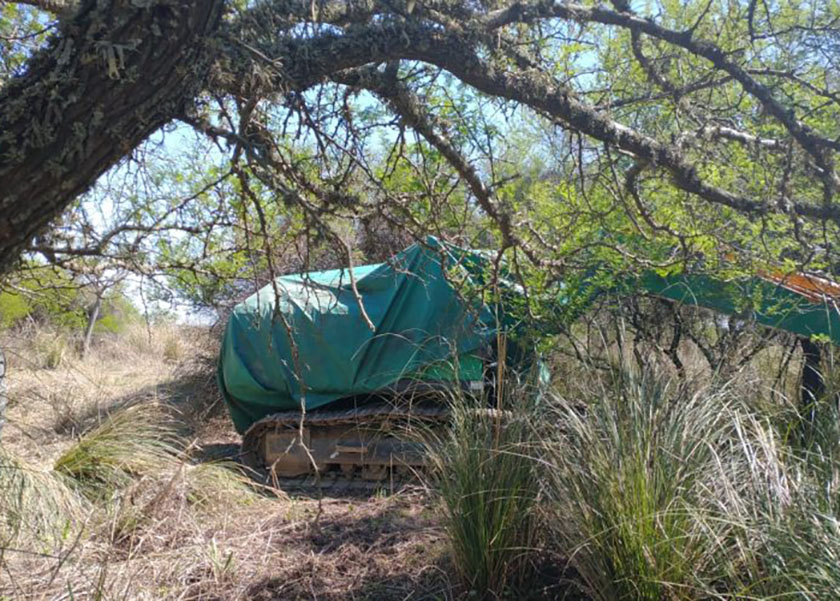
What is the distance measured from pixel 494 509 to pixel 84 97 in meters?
2.70

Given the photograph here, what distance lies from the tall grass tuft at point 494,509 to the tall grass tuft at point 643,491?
0.27 meters

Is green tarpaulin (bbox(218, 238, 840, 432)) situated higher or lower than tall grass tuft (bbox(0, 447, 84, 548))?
higher

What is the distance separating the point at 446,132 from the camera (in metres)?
3.36

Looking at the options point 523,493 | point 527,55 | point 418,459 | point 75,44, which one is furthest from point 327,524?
point 75,44

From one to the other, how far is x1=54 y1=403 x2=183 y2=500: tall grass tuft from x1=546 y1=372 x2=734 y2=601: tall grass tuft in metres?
3.58

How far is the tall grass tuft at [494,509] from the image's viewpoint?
3.68 m

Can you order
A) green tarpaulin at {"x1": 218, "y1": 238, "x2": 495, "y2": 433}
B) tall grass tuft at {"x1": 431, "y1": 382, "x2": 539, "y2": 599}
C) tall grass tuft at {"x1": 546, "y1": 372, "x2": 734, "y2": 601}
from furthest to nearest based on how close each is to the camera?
green tarpaulin at {"x1": 218, "y1": 238, "x2": 495, "y2": 433} < tall grass tuft at {"x1": 431, "y1": 382, "x2": 539, "y2": 599} < tall grass tuft at {"x1": 546, "y1": 372, "x2": 734, "y2": 601}

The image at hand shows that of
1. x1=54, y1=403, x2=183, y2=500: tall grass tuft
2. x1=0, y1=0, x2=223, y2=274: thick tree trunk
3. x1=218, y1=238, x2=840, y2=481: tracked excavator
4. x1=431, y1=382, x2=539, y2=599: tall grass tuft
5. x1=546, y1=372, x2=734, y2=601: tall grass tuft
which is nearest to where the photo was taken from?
x1=0, y1=0, x2=223, y2=274: thick tree trunk

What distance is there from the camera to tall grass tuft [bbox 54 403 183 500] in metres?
5.64

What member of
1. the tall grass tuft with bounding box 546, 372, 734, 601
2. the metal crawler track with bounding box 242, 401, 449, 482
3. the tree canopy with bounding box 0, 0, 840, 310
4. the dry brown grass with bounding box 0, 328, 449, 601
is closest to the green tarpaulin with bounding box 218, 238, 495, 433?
the metal crawler track with bounding box 242, 401, 449, 482

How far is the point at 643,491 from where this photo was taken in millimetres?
2980

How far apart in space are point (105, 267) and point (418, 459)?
3270 millimetres

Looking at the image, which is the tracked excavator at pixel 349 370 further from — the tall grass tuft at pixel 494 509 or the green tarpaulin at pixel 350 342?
the tall grass tuft at pixel 494 509

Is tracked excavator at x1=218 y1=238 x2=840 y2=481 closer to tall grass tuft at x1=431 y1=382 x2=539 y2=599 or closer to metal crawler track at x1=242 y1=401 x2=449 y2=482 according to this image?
metal crawler track at x1=242 y1=401 x2=449 y2=482
